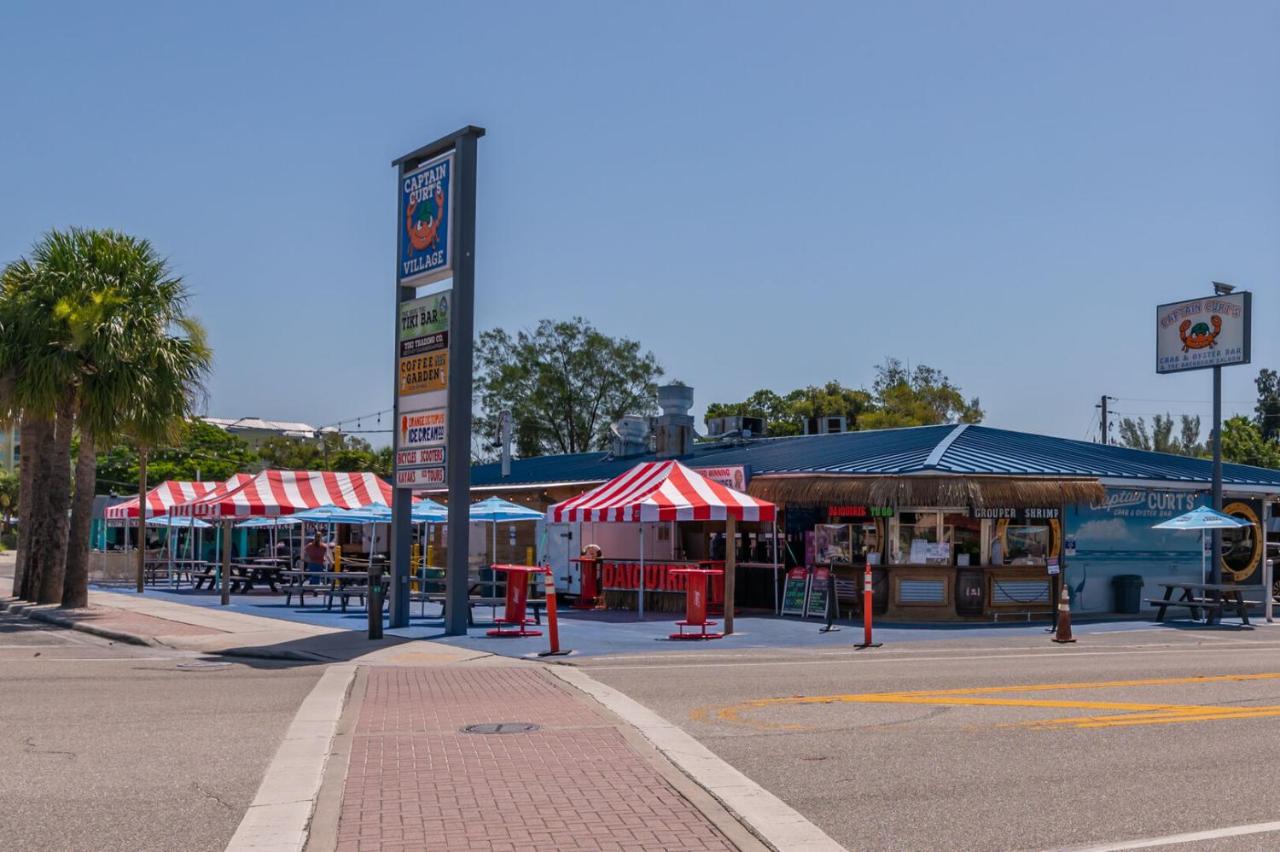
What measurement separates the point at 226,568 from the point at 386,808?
23385mm

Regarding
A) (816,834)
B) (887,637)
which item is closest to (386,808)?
(816,834)

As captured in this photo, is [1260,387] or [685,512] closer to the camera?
[685,512]

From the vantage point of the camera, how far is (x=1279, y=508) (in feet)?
126

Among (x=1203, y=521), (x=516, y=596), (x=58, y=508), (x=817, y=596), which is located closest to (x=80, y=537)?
(x=58, y=508)

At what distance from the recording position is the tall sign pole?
21.7 m

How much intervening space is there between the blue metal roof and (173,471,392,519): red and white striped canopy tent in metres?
6.40

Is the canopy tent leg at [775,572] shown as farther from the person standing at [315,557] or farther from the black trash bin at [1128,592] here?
the person standing at [315,557]

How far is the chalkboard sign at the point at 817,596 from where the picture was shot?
26.1 metres

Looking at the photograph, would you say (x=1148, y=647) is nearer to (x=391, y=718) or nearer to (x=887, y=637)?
(x=887, y=637)

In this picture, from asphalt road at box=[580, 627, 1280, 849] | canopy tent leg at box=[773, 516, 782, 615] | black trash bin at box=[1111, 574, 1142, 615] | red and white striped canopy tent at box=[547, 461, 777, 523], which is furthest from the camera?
black trash bin at box=[1111, 574, 1142, 615]

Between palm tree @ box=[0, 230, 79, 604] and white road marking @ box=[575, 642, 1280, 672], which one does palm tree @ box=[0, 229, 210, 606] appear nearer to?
palm tree @ box=[0, 230, 79, 604]

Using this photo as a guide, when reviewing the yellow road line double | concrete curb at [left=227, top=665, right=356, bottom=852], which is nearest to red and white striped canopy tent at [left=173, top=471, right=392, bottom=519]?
concrete curb at [left=227, top=665, right=356, bottom=852]

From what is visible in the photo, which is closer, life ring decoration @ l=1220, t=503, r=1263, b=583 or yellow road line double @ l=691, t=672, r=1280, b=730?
yellow road line double @ l=691, t=672, r=1280, b=730

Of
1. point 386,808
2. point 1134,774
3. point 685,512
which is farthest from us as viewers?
point 685,512
